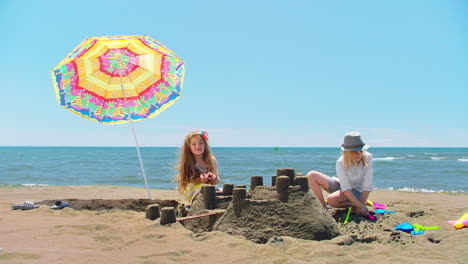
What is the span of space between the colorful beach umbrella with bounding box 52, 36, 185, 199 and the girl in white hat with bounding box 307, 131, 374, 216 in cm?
281

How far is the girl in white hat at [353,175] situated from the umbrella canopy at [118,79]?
281 centimetres

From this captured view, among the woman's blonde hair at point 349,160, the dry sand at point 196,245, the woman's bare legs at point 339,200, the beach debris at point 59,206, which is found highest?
the woman's blonde hair at point 349,160

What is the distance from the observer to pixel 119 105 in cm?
575

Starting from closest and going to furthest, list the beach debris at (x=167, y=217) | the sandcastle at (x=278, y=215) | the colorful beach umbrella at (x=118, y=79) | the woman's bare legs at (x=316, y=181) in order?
the sandcastle at (x=278, y=215)
the beach debris at (x=167, y=217)
the woman's bare legs at (x=316, y=181)
the colorful beach umbrella at (x=118, y=79)

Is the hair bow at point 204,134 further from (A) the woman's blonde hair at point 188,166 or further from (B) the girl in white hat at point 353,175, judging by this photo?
(B) the girl in white hat at point 353,175

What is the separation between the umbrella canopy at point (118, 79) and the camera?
18.3 feet

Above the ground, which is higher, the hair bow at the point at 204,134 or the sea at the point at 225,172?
the hair bow at the point at 204,134

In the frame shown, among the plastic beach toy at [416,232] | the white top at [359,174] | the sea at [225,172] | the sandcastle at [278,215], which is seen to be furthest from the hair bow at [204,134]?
the plastic beach toy at [416,232]

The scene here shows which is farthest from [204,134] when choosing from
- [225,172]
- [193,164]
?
[225,172]

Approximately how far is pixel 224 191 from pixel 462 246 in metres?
2.28

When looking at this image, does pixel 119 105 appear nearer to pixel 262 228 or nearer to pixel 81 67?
pixel 81 67

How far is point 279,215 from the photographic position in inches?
129

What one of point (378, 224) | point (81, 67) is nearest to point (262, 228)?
point (378, 224)

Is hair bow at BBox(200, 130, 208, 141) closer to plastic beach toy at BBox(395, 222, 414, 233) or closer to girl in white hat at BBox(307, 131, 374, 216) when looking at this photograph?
girl in white hat at BBox(307, 131, 374, 216)
